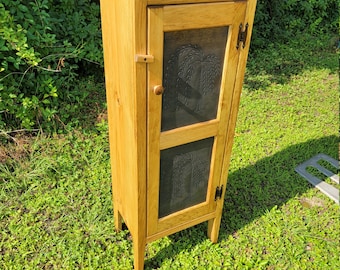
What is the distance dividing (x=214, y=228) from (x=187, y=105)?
3.60 ft

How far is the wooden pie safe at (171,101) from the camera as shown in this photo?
55.2 inches

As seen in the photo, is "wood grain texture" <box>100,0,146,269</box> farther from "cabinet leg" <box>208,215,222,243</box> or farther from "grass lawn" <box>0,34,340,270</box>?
"cabinet leg" <box>208,215,222,243</box>

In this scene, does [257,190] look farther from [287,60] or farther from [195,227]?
[287,60]

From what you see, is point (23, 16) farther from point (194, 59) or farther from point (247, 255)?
point (247, 255)

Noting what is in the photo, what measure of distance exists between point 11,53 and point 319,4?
5.94 meters

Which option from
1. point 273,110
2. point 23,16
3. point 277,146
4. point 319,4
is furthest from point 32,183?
point 319,4

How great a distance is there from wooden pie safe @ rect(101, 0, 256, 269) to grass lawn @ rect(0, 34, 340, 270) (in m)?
0.39

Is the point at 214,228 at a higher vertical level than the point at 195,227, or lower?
higher

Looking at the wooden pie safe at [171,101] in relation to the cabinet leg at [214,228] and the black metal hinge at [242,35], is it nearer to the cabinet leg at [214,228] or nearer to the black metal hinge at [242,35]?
the black metal hinge at [242,35]

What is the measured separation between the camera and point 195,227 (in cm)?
262

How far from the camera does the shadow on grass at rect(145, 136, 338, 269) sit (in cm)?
251

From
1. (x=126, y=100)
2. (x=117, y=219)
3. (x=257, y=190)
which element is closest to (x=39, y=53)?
(x=117, y=219)

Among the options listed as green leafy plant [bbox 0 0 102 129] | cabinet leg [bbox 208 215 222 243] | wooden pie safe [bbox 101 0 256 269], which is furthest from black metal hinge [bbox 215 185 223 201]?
green leafy plant [bbox 0 0 102 129]

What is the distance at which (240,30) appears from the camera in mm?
1604
